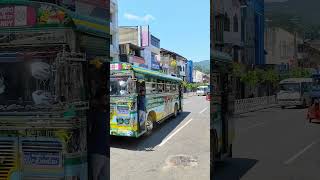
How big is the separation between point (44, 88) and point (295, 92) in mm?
1278

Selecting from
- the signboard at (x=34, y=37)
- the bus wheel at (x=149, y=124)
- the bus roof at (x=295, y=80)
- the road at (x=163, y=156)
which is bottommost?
the road at (x=163, y=156)

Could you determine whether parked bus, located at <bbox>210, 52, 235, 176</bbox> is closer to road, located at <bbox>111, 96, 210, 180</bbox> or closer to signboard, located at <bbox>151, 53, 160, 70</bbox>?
road, located at <bbox>111, 96, 210, 180</bbox>

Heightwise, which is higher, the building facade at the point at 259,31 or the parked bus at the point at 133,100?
the building facade at the point at 259,31

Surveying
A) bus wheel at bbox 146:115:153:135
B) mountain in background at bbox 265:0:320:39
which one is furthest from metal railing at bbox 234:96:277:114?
bus wheel at bbox 146:115:153:135

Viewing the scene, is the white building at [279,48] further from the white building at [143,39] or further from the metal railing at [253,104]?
the white building at [143,39]

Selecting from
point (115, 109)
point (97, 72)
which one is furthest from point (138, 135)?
point (97, 72)

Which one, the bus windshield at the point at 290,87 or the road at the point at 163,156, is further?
the road at the point at 163,156

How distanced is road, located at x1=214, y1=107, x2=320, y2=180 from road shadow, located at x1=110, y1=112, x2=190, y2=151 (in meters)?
0.73

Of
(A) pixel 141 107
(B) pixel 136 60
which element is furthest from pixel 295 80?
(A) pixel 141 107

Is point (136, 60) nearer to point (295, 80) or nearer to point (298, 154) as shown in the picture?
point (295, 80)

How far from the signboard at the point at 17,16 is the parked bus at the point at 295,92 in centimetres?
132

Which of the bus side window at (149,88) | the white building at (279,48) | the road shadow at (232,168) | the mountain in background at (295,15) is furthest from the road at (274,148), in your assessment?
the bus side window at (149,88)

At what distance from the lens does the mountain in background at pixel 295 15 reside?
7.70 ft

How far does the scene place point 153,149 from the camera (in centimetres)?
310
